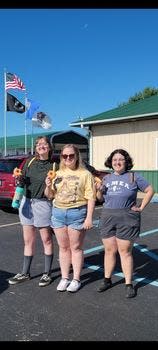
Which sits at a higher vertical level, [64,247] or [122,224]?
[122,224]

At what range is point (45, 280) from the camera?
17.6 ft

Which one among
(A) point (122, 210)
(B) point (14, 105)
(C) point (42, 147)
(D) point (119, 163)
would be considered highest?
(B) point (14, 105)

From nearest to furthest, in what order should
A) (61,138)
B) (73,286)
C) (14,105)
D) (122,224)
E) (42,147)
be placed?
1. (122,224)
2. (73,286)
3. (42,147)
4. (14,105)
5. (61,138)

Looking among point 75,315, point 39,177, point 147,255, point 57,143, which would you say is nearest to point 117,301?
point 75,315

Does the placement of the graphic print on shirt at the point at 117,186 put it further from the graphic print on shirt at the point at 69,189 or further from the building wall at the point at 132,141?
the building wall at the point at 132,141

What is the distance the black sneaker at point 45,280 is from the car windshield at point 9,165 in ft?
21.8

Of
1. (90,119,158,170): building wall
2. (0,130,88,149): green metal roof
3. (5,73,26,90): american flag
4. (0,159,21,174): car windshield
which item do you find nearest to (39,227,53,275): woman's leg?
(0,159,21,174): car windshield

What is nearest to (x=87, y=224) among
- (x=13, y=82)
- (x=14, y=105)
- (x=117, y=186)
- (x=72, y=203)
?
(x=72, y=203)

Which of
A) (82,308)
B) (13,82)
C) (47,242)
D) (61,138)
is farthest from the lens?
(61,138)

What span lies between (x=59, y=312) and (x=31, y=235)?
1231 mm

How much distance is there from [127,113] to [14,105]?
8702 mm

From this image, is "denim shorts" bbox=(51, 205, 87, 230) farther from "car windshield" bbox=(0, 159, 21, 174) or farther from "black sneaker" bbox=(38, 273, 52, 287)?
"car windshield" bbox=(0, 159, 21, 174)

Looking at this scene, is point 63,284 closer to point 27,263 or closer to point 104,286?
point 104,286
